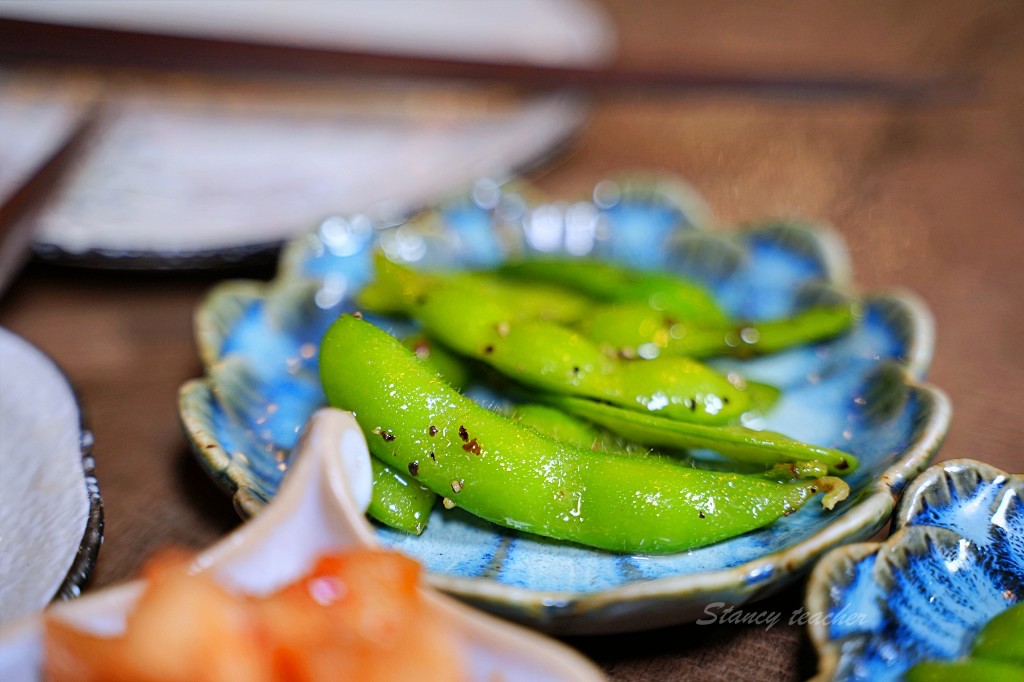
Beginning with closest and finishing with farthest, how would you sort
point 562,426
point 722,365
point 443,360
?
point 562,426
point 443,360
point 722,365

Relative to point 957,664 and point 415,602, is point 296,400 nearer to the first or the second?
point 415,602

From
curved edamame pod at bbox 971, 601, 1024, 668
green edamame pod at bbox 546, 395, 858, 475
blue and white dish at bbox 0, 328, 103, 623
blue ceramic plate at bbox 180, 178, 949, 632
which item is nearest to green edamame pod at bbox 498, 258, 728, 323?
blue ceramic plate at bbox 180, 178, 949, 632

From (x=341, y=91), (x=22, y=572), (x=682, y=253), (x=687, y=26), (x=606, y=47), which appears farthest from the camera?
(x=687, y=26)

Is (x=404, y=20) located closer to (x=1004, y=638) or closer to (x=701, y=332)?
(x=701, y=332)

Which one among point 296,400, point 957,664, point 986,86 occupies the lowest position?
point 296,400

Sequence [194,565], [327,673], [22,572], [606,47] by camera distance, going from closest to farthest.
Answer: [327,673] → [194,565] → [22,572] → [606,47]

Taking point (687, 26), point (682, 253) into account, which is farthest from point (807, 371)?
point (687, 26)

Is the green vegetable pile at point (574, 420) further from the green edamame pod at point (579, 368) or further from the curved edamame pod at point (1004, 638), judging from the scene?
the curved edamame pod at point (1004, 638)

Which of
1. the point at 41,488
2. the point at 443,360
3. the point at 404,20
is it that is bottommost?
the point at 41,488

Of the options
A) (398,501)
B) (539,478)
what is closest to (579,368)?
(539,478)
